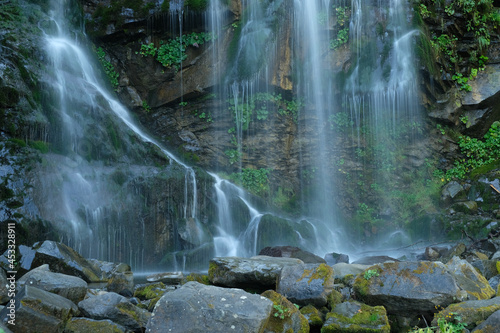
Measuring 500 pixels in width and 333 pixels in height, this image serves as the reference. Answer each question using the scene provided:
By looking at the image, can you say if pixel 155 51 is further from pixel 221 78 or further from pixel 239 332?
pixel 239 332

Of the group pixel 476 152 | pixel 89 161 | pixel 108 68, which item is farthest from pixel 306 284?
pixel 476 152

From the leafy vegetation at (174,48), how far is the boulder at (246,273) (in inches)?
386

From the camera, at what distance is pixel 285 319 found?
3.73 meters

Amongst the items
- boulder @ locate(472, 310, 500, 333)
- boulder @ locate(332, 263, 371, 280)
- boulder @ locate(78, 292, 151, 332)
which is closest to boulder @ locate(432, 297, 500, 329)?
boulder @ locate(472, 310, 500, 333)

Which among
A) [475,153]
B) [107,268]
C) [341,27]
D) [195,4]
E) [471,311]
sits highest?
[195,4]

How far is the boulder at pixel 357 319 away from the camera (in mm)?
3715

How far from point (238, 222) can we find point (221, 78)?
511 cm

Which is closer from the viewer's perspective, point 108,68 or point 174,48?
point 108,68

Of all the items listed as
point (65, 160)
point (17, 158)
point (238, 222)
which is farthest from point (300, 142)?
point (17, 158)

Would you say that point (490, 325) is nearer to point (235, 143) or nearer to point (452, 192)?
point (452, 192)

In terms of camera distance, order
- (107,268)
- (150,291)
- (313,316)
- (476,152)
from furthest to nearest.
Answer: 1. (476,152)
2. (107,268)
3. (150,291)
4. (313,316)

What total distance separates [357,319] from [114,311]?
7.42ft

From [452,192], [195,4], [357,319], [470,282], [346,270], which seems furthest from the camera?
[195,4]

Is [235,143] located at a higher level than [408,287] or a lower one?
higher
